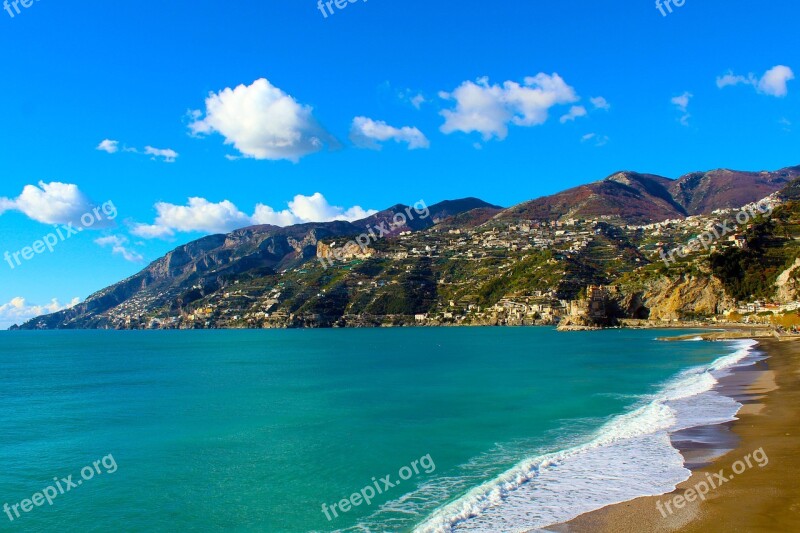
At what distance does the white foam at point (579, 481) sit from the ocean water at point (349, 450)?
0.25 feet

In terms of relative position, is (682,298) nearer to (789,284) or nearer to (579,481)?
(789,284)

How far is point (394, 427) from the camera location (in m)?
26.9

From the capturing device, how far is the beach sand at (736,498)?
1188cm

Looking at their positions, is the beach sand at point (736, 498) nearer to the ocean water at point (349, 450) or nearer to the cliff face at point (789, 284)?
the ocean water at point (349, 450)

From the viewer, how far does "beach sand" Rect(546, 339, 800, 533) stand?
11.9m

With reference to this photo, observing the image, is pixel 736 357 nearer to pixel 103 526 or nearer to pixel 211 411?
pixel 211 411

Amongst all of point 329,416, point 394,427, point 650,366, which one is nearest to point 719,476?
point 394,427

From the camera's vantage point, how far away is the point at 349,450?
73.9 ft

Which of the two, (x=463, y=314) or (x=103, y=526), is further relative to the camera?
(x=463, y=314)

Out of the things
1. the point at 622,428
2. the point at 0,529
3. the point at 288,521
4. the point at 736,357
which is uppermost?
the point at 0,529

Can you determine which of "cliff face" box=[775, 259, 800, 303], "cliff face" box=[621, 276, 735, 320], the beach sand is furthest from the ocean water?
"cliff face" box=[621, 276, 735, 320]

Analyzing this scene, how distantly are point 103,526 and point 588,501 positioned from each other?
1327 centimetres

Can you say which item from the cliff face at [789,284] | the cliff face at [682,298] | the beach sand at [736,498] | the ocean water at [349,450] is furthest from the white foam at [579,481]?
the cliff face at [682,298]

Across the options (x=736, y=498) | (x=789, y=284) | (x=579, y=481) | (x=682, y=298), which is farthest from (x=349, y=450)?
(x=682, y=298)
